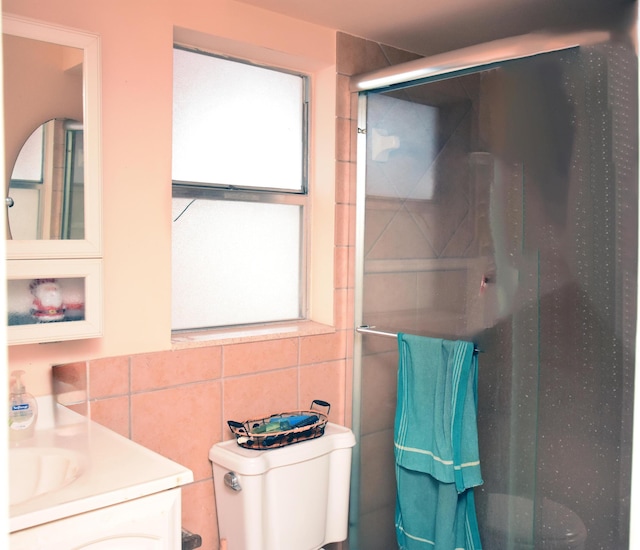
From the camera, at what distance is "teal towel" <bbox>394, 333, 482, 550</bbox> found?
6.84 feet

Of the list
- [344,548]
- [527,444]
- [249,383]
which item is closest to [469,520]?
[527,444]

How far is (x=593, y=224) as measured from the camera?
1808 mm

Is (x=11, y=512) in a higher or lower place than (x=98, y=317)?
lower

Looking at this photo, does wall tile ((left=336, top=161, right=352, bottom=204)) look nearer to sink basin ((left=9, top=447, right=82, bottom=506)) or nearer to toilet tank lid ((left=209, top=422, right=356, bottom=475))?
toilet tank lid ((left=209, top=422, right=356, bottom=475))

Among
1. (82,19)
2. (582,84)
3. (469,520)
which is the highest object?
(82,19)

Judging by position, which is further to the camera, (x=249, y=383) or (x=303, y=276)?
(x=303, y=276)

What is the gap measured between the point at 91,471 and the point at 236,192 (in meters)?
1.13

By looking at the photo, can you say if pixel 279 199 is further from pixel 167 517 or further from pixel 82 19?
pixel 167 517

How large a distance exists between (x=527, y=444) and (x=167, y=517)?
41.4 inches

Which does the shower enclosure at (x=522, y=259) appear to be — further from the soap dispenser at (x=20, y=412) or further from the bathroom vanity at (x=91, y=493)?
the soap dispenser at (x=20, y=412)

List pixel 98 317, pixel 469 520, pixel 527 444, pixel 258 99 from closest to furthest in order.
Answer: pixel 98 317
pixel 527 444
pixel 469 520
pixel 258 99

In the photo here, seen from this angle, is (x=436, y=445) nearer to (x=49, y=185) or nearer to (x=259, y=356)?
(x=259, y=356)

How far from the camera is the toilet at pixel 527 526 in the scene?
189 cm

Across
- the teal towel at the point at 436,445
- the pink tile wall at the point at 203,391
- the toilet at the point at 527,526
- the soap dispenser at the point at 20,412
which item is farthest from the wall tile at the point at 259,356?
the toilet at the point at 527,526
